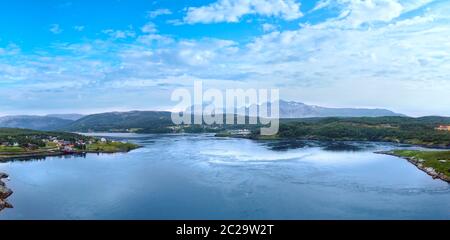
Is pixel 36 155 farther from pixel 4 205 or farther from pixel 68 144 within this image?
pixel 4 205

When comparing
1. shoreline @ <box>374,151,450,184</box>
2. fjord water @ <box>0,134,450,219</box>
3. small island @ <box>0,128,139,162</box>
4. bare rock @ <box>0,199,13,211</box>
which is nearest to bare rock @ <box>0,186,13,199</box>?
fjord water @ <box>0,134,450,219</box>

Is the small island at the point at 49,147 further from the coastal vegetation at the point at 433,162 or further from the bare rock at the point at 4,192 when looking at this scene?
the coastal vegetation at the point at 433,162

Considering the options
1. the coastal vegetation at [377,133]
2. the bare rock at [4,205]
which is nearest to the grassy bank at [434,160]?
the coastal vegetation at [377,133]

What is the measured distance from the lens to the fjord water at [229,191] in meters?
15.7

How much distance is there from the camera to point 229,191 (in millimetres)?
19734

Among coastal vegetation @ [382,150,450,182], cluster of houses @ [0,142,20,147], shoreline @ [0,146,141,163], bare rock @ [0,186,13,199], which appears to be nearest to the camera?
bare rock @ [0,186,13,199]

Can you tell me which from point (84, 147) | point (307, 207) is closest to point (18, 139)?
point (84, 147)

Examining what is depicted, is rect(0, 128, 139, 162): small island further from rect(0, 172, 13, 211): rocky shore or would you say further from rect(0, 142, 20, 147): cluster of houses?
rect(0, 172, 13, 211): rocky shore

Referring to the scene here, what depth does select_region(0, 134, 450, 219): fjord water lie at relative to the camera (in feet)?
51.4

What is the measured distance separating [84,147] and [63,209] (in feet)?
103

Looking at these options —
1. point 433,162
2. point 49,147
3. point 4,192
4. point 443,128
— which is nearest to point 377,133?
point 443,128

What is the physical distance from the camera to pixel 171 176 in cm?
2519

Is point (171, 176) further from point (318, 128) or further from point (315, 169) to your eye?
point (318, 128)
